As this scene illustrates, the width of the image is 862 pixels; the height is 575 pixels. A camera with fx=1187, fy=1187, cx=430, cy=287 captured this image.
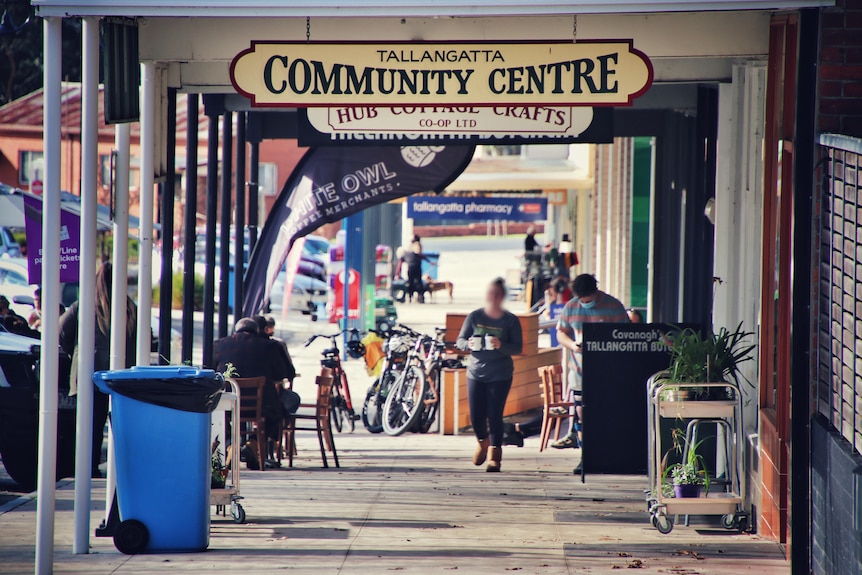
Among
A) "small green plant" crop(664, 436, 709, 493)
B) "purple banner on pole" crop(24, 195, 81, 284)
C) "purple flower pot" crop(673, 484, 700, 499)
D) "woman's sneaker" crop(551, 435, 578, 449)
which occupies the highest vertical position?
"purple banner on pole" crop(24, 195, 81, 284)

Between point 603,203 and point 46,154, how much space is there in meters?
17.9

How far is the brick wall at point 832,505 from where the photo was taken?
4.99 m

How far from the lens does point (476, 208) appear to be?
23.8 meters

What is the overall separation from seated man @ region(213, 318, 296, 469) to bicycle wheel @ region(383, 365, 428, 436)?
106 inches

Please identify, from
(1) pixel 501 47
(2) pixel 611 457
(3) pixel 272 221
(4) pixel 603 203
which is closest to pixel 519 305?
(4) pixel 603 203

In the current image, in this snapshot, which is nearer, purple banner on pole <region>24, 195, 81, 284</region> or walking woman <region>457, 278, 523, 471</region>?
walking woman <region>457, 278, 523, 471</region>

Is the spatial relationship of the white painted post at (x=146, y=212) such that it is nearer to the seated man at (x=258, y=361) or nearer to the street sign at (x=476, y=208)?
the seated man at (x=258, y=361)

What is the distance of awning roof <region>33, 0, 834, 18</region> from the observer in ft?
18.9

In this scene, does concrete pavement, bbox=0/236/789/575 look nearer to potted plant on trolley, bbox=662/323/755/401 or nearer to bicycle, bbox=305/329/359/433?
potted plant on trolley, bbox=662/323/755/401

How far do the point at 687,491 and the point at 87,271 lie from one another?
3855 mm

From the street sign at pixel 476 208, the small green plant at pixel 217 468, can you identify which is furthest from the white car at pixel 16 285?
the small green plant at pixel 217 468

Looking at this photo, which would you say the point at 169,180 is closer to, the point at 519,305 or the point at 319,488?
the point at 319,488

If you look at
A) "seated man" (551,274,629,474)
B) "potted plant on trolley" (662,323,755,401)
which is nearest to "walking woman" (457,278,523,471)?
"seated man" (551,274,629,474)

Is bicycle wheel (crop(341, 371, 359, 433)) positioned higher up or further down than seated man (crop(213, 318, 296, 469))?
further down
